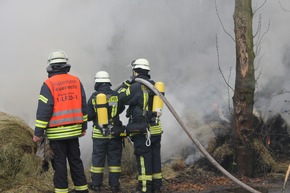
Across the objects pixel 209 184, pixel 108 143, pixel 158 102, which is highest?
pixel 158 102

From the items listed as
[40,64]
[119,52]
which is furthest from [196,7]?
[40,64]

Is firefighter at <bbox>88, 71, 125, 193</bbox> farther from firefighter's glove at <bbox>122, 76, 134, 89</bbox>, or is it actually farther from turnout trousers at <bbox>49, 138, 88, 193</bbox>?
turnout trousers at <bbox>49, 138, 88, 193</bbox>

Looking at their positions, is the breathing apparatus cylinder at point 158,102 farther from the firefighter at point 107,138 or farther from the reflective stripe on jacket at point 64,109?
the reflective stripe on jacket at point 64,109

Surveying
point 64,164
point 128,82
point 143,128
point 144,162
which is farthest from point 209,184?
point 64,164

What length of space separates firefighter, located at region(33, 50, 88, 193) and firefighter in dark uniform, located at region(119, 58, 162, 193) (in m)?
0.99

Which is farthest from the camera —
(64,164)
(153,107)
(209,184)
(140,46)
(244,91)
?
(140,46)

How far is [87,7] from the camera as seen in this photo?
11.3 meters

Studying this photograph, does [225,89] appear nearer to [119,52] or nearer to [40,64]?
[119,52]

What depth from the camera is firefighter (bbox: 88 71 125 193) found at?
761 centimetres

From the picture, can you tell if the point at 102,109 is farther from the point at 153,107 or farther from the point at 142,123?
the point at 153,107

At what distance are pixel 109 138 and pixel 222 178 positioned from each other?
84.2 inches

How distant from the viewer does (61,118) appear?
20.2 ft

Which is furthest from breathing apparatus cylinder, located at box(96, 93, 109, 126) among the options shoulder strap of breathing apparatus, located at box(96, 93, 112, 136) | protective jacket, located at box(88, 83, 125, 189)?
protective jacket, located at box(88, 83, 125, 189)

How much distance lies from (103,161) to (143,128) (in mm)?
1060
